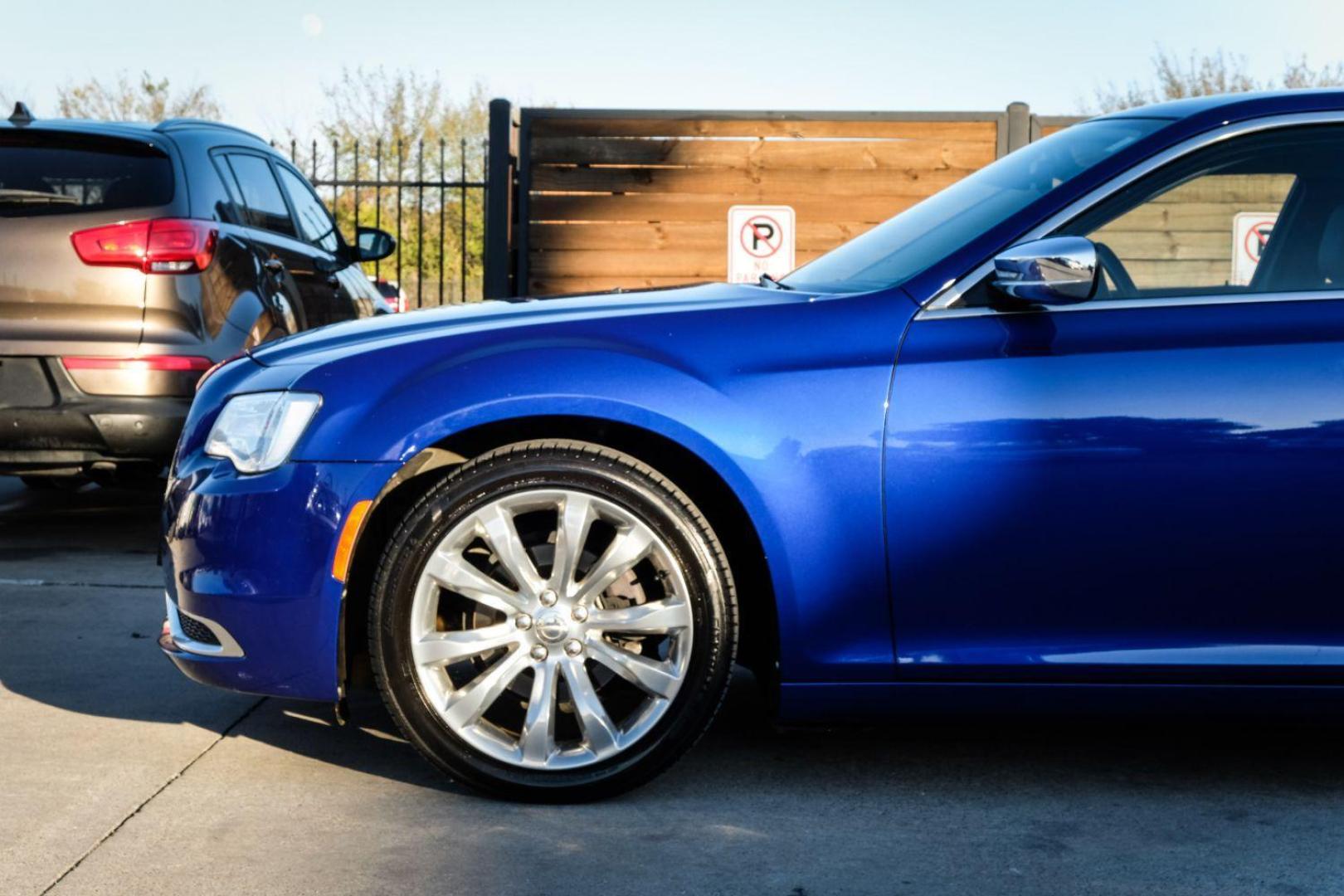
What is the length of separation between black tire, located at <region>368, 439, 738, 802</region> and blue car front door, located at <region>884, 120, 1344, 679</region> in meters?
0.40

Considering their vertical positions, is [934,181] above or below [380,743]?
above

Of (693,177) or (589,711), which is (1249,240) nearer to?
(589,711)

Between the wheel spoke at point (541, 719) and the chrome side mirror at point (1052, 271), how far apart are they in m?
1.29

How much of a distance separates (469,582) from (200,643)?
652 millimetres

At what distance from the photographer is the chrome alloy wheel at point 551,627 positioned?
360cm

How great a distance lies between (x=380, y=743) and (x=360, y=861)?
0.91 m

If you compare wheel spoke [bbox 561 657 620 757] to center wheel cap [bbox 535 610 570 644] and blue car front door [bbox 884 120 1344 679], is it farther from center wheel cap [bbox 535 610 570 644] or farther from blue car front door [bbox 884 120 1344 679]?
blue car front door [bbox 884 120 1344 679]

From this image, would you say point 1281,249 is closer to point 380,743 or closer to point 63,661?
point 380,743

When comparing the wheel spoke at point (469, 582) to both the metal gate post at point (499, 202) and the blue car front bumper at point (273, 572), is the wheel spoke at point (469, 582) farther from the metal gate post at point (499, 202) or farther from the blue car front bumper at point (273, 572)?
the metal gate post at point (499, 202)

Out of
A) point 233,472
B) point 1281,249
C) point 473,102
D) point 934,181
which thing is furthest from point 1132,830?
point 473,102

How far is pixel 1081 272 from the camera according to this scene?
11.5 ft

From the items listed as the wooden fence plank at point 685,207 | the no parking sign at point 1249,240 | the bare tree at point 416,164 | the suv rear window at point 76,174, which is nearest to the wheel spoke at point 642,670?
the no parking sign at point 1249,240

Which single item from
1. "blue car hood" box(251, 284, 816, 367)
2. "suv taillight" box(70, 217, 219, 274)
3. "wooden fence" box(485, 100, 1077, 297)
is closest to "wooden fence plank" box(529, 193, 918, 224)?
"wooden fence" box(485, 100, 1077, 297)

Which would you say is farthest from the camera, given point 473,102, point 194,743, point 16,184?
point 473,102
